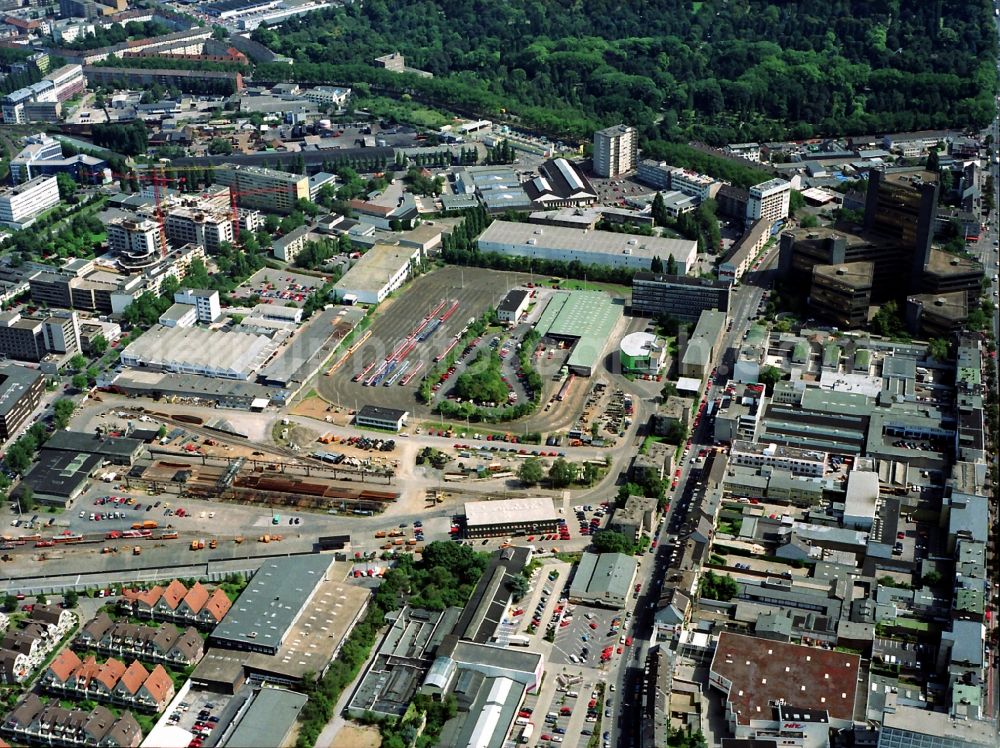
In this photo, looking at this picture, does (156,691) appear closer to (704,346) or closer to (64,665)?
(64,665)

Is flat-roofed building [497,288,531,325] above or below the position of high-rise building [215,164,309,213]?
below

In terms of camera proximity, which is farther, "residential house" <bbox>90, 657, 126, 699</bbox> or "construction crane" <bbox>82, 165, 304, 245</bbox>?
"construction crane" <bbox>82, 165, 304, 245</bbox>

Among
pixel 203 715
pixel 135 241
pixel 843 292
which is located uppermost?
pixel 135 241

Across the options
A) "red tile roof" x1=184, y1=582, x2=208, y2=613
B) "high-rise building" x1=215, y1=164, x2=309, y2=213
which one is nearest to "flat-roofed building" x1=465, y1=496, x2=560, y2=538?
"red tile roof" x1=184, y1=582, x2=208, y2=613

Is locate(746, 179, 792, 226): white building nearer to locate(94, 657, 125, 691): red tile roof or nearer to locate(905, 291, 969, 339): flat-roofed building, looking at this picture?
locate(905, 291, 969, 339): flat-roofed building

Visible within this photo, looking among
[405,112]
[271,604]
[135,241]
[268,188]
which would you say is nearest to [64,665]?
[271,604]

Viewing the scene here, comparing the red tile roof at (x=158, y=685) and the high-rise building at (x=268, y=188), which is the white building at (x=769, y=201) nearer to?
the high-rise building at (x=268, y=188)

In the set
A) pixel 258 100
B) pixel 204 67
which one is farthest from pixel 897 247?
pixel 204 67
